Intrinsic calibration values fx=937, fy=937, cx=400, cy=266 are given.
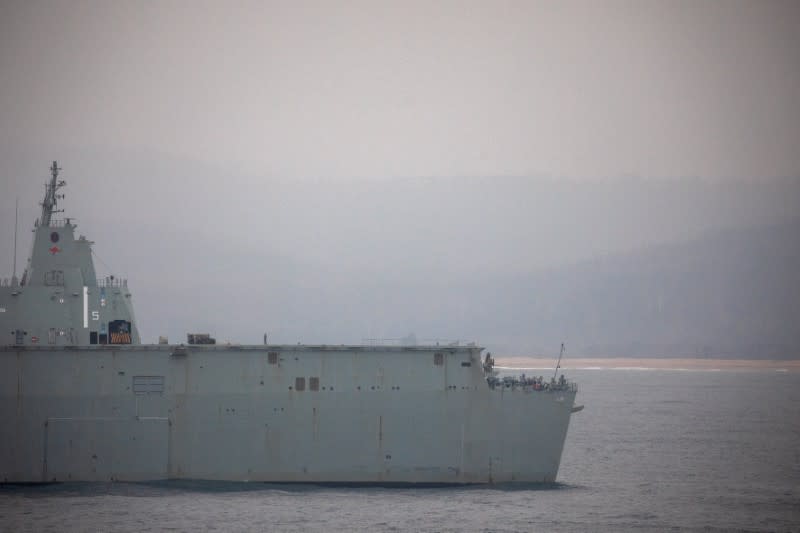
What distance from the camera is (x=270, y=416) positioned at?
118 ft

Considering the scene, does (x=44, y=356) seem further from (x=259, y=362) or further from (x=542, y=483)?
(x=542, y=483)

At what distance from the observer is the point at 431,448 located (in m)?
36.1

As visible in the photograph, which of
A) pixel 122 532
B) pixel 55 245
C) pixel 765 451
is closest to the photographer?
pixel 122 532

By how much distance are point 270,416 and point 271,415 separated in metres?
0.05

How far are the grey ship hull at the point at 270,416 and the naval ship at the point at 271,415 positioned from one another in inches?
1.5

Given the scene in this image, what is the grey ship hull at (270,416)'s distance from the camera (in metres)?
35.4

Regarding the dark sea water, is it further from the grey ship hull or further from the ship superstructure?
the ship superstructure

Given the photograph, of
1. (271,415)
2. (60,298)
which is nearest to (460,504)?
(271,415)

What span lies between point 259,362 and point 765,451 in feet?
104

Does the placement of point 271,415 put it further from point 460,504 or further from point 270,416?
point 460,504

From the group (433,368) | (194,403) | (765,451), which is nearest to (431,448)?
(433,368)

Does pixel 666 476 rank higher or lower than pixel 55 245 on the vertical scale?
lower

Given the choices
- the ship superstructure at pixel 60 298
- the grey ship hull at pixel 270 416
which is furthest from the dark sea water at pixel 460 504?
the ship superstructure at pixel 60 298

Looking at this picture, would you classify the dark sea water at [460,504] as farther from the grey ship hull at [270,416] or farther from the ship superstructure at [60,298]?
the ship superstructure at [60,298]
